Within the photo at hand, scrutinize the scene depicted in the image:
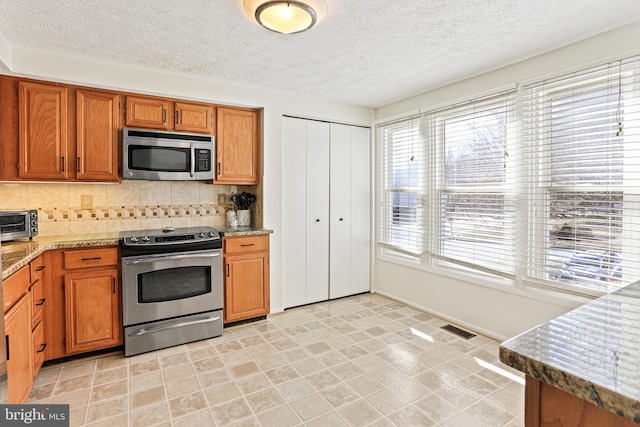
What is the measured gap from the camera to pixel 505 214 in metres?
2.93

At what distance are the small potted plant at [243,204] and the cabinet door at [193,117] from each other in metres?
0.76

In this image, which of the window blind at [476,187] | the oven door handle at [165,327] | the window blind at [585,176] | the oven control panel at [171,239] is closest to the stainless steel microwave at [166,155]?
the oven control panel at [171,239]

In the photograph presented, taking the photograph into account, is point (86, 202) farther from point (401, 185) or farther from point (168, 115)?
point (401, 185)

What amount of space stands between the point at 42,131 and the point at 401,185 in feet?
11.4

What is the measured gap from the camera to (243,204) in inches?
148

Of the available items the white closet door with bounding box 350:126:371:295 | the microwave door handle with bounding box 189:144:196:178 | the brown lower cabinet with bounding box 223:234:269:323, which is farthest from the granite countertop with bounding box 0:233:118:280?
the white closet door with bounding box 350:126:371:295

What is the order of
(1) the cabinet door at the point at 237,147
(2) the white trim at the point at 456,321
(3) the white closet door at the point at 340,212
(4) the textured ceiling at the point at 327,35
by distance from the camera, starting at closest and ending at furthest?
1. (4) the textured ceiling at the point at 327,35
2. (2) the white trim at the point at 456,321
3. (1) the cabinet door at the point at 237,147
4. (3) the white closet door at the point at 340,212

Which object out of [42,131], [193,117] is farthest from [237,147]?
[42,131]

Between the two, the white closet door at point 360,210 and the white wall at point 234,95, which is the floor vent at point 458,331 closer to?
the white closet door at point 360,210

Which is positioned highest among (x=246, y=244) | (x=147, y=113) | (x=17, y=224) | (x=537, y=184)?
(x=147, y=113)

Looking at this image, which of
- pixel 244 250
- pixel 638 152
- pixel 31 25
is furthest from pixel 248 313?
pixel 638 152

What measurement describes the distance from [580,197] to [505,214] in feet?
1.89

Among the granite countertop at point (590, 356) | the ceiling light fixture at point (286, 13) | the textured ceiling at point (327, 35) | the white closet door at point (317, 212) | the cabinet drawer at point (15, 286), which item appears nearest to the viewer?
the granite countertop at point (590, 356)

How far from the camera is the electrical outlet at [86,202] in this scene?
10.2 ft
